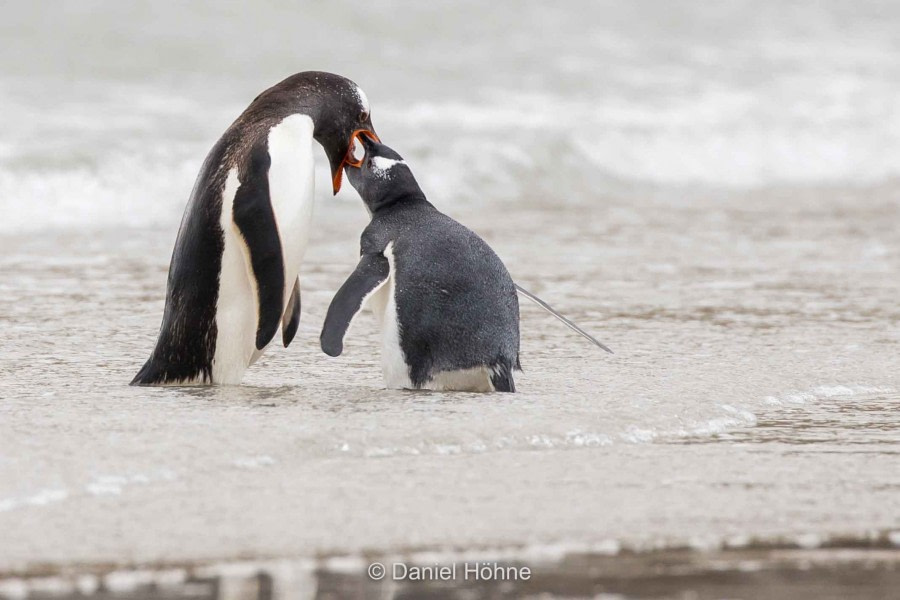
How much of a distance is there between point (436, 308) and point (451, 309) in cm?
4

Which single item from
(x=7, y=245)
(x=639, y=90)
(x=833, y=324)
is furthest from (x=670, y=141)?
(x=833, y=324)

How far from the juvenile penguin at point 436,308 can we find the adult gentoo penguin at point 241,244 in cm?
21

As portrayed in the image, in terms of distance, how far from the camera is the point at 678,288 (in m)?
6.28

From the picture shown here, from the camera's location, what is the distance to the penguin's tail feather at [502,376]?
391 centimetres

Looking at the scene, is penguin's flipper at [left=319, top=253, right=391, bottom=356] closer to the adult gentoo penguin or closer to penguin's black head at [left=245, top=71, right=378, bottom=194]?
the adult gentoo penguin

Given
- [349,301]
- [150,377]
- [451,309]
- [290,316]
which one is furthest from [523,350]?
[150,377]

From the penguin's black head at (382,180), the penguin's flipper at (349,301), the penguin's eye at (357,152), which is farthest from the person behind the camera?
the penguin's eye at (357,152)

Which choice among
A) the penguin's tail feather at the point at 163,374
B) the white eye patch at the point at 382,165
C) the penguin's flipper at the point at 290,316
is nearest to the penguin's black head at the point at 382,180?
the white eye patch at the point at 382,165

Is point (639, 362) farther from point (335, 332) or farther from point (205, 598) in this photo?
point (205, 598)

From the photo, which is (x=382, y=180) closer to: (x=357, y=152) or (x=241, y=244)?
(x=357, y=152)

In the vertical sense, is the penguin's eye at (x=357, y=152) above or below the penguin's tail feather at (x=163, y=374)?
above

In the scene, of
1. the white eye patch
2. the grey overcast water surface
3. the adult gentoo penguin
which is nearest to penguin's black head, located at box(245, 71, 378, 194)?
the adult gentoo penguin

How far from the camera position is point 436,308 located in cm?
387

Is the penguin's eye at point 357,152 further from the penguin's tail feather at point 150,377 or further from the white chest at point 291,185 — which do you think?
the penguin's tail feather at point 150,377
